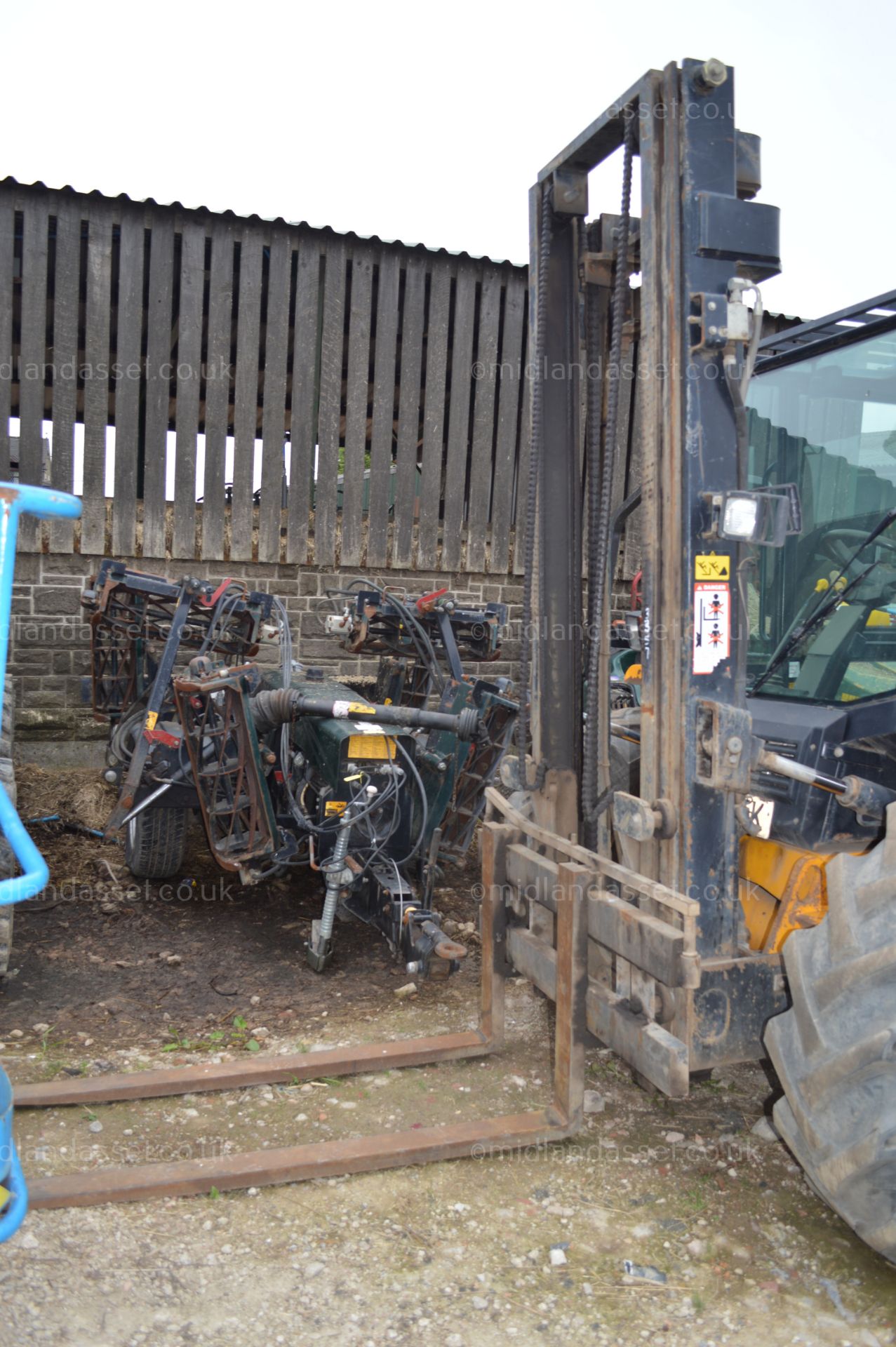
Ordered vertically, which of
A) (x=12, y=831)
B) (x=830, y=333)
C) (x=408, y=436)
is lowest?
(x=12, y=831)

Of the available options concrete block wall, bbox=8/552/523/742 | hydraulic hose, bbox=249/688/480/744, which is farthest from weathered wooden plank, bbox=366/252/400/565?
hydraulic hose, bbox=249/688/480/744

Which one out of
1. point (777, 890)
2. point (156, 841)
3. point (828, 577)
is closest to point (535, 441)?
point (828, 577)

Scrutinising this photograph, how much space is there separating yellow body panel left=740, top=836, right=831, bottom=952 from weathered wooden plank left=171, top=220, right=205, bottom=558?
7.55m

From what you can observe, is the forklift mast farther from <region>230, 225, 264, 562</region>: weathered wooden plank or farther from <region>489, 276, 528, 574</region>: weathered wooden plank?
<region>489, 276, 528, 574</region>: weathered wooden plank

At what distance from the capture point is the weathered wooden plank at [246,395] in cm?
967

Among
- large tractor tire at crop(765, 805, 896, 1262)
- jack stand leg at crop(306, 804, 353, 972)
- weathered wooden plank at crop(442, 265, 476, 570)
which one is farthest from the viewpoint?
weathered wooden plank at crop(442, 265, 476, 570)

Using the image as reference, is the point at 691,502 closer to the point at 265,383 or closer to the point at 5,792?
the point at 5,792

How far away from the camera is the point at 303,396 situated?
997 cm

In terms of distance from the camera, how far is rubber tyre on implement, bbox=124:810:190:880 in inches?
252

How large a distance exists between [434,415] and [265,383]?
1.80 meters

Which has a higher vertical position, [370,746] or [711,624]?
[711,624]

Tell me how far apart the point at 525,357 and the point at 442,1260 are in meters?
9.52

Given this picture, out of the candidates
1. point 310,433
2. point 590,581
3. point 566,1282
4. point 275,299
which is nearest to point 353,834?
point 590,581

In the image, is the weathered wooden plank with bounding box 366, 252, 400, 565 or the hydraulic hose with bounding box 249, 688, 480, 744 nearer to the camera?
the hydraulic hose with bounding box 249, 688, 480, 744
